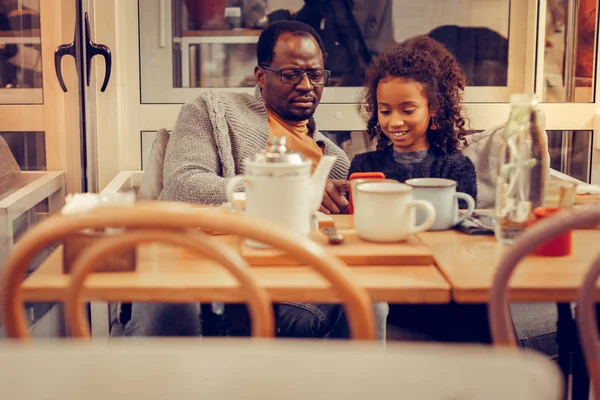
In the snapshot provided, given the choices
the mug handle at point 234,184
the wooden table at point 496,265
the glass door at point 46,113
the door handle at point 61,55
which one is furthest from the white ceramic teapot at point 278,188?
the door handle at point 61,55

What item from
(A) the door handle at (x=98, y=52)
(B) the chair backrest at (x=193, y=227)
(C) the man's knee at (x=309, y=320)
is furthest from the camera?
(A) the door handle at (x=98, y=52)

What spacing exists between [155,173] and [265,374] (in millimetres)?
1709

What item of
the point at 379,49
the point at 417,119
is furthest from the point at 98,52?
the point at 417,119

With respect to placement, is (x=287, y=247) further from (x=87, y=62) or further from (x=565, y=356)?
(x=87, y=62)

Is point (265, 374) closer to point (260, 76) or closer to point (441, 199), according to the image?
point (441, 199)

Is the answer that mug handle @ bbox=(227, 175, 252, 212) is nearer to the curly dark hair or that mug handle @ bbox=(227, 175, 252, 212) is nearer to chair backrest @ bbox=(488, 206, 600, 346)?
chair backrest @ bbox=(488, 206, 600, 346)

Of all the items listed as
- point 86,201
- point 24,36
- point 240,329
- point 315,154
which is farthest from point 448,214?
point 24,36

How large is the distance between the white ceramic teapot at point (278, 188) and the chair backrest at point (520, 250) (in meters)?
0.46

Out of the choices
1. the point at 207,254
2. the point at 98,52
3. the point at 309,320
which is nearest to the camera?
the point at 207,254

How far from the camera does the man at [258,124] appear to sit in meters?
1.96

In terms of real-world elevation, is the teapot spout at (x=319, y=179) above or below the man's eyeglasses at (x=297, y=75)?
below

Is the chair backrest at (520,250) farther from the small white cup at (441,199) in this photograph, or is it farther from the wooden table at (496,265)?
the small white cup at (441,199)

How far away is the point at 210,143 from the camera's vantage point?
2.11 metres

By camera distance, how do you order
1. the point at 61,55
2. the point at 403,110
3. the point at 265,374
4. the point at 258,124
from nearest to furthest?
1. the point at 265,374
2. the point at 403,110
3. the point at 258,124
4. the point at 61,55
